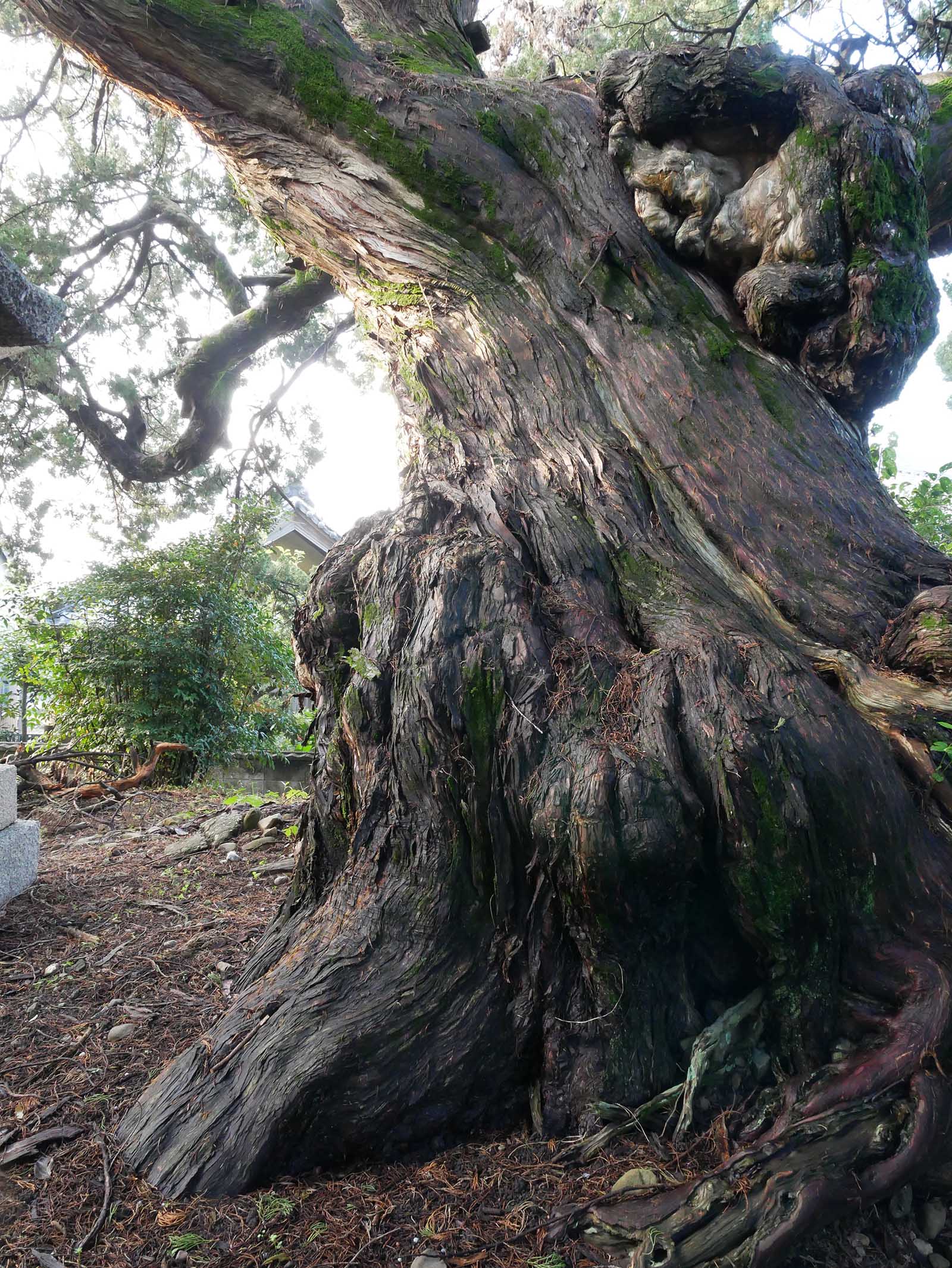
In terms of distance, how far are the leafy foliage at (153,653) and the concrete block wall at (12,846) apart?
392 centimetres

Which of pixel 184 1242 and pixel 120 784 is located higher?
pixel 120 784

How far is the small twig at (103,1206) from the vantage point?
195 centimetres

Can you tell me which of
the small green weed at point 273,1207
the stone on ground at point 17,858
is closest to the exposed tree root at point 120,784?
the stone on ground at point 17,858

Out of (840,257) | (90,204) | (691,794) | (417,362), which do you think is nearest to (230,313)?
(90,204)

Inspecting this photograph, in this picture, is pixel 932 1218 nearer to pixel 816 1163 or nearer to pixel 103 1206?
pixel 816 1163

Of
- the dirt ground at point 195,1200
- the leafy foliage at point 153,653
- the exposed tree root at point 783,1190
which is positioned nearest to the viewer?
the exposed tree root at point 783,1190

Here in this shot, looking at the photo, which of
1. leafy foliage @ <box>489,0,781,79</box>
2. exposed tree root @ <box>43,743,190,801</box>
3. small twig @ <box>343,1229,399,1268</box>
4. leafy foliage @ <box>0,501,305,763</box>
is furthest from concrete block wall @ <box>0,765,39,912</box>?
leafy foliage @ <box>489,0,781,79</box>

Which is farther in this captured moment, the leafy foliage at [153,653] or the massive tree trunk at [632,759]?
the leafy foliage at [153,653]

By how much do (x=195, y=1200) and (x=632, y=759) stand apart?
63.0 inches

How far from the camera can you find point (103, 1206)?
2072 millimetres

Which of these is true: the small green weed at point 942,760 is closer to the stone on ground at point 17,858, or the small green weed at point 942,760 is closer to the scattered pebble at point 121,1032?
the scattered pebble at point 121,1032

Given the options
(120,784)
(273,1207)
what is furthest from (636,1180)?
(120,784)

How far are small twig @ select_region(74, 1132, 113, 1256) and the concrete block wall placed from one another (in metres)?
2.18

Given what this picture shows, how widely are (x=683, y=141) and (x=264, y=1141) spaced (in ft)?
14.8
